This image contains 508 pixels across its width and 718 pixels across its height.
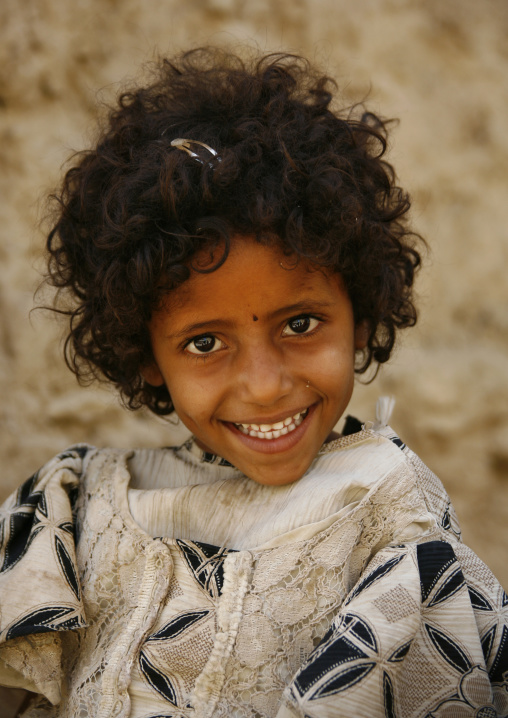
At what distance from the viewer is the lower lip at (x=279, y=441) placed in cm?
118

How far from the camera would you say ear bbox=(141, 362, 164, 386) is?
1.41 meters

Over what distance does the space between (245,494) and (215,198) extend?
1.68 feet

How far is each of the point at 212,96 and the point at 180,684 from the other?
101 centimetres

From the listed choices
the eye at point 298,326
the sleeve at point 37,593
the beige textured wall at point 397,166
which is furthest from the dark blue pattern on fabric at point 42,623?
the beige textured wall at point 397,166

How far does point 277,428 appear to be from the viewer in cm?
118

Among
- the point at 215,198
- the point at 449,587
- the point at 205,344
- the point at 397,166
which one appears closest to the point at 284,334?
the point at 205,344

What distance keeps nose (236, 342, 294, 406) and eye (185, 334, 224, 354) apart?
0.17 feet

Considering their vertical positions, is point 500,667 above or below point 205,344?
below

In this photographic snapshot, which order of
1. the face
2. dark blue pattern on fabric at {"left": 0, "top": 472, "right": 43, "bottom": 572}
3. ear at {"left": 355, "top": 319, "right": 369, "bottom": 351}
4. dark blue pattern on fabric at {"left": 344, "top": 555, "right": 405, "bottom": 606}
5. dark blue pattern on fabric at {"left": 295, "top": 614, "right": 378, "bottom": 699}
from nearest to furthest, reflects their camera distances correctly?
dark blue pattern on fabric at {"left": 295, "top": 614, "right": 378, "bottom": 699}, dark blue pattern on fabric at {"left": 344, "top": 555, "right": 405, "bottom": 606}, the face, dark blue pattern on fabric at {"left": 0, "top": 472, "right": 43, "bottom": 572}, ear at {"left": 355, "top": 319, "right": 369, "bottom": 351}

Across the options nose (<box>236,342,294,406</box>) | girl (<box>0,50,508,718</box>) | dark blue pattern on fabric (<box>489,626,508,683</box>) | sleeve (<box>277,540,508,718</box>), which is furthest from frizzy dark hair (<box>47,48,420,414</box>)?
dark blue pattern on fabric (<box>489,626,508,683</box>)

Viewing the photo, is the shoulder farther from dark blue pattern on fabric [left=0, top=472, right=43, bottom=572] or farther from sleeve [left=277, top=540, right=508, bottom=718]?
dark blue pattern on fabric [left=0, top=472, right=43, bottom=572]

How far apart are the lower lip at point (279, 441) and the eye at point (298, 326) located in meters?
0.13

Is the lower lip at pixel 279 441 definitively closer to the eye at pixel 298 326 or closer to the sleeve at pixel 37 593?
the eye at pixel 298 326

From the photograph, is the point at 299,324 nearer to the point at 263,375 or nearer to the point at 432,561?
the point at 263,375
